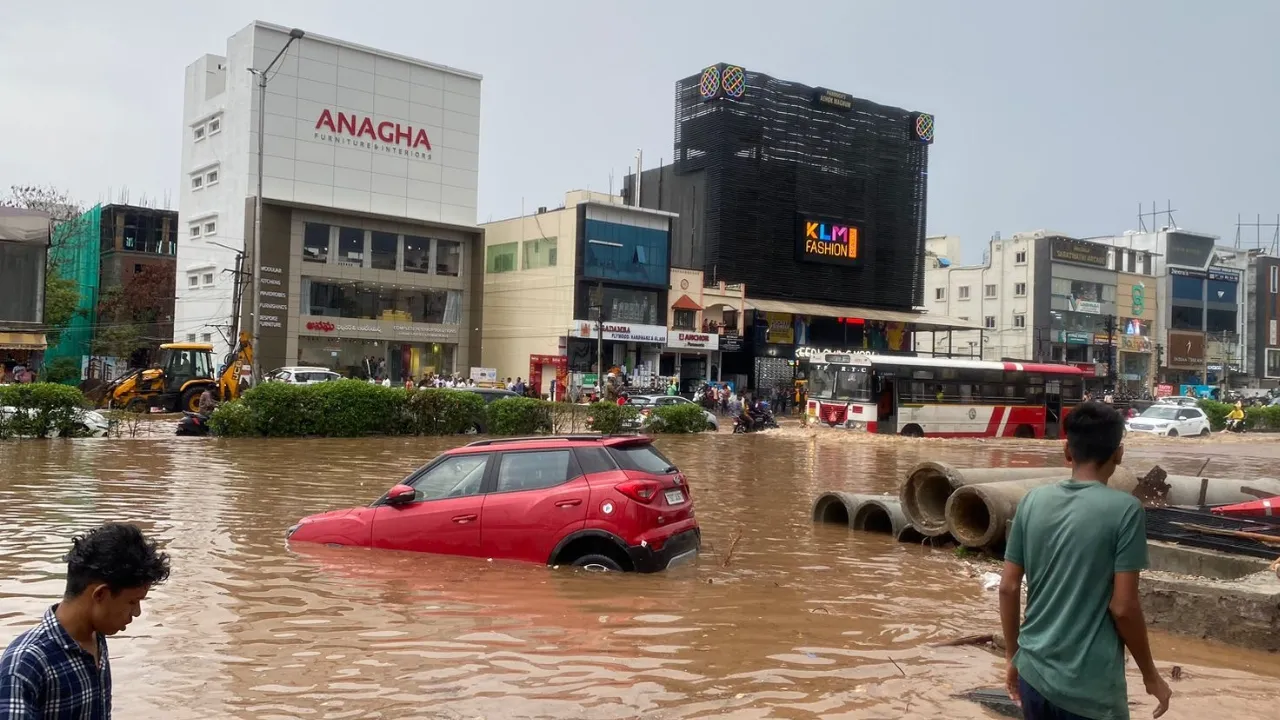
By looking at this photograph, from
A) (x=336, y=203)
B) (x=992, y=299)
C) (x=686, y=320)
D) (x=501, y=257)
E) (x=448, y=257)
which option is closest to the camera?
(x=336, y=203)

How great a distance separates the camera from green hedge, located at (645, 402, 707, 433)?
109 ft

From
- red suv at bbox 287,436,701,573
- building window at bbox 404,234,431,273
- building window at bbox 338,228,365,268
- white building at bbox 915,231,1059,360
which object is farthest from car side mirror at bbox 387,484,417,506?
white building at bbox 915,231,1059,360

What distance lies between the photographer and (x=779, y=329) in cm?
6488

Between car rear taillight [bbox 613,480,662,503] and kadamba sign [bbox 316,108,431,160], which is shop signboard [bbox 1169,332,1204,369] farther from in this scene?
car rear taillight [bbox 613,480,662,503]

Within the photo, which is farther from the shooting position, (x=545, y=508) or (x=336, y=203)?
(x=336, y=203)

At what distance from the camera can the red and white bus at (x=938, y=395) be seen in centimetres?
3369

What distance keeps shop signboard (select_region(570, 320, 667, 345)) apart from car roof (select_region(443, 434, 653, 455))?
44.7 meters

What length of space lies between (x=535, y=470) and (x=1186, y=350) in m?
92.8

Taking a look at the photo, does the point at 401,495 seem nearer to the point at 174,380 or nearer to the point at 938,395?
the point at 938,395

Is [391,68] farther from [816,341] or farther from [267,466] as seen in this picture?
[267,466]

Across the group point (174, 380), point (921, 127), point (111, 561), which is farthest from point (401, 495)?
point (921, 127)

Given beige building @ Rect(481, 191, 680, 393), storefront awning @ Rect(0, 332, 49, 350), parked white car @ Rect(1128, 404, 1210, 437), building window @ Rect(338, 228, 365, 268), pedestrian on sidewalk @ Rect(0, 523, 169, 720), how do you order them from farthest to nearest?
beige building @ Rect(481, 191, 680, 393), building window @ Rect(338, 228, 365, 268), parked white car @ Rect(1128, 404, 1210, 437), storefront awning @ Rect(0, 332, 49, 350), pedestrian on sidewalk @ Rect(0, 523, 169, 720)

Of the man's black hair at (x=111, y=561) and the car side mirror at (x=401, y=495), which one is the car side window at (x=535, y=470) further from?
the man's black hair at (x=111, y=561)

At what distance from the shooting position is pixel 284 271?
51.3 meters
